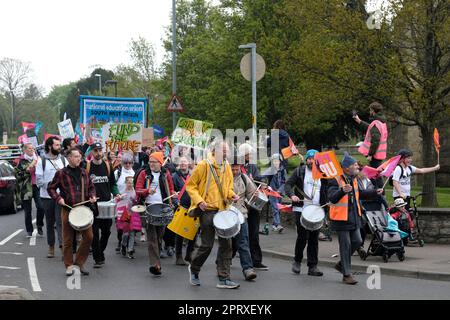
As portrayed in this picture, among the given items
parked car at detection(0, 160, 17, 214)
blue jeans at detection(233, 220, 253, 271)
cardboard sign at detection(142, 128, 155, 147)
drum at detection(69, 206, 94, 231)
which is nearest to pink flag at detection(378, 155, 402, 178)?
blue jeans at detection(233, 220, 253, 271)

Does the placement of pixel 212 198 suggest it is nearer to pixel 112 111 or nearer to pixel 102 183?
pixel 102 183

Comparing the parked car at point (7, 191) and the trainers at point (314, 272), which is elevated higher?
the parked car at point (7, 191)

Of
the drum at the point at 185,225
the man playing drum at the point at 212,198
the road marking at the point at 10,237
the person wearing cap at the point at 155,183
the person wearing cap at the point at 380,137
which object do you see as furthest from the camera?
the road marking at the point at 10,237

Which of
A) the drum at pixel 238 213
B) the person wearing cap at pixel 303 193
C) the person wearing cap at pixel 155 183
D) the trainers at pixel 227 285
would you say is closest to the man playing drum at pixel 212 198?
the trainers at pixel 227 285

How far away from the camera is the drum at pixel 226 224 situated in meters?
9.99

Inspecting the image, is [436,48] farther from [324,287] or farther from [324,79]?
[324,287]

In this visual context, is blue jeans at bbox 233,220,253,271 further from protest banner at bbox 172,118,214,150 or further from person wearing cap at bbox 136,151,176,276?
protest banner at bbox 172,118,214,150

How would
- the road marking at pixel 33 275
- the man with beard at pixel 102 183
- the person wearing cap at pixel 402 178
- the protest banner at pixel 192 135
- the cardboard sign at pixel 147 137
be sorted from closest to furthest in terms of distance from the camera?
the road marking at pixel 33 275 → the man with beard at pixel 102 183 → the person wearing cap at pixel 402 178 → the protest banner at pixel 192 135 → the cardboard sign at pixel 147 137

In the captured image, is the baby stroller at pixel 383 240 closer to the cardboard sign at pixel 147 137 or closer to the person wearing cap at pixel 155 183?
the person wearing cap at pixel 155 183

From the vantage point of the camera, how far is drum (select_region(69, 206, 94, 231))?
11.2m

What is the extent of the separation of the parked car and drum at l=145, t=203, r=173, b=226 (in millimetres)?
11641

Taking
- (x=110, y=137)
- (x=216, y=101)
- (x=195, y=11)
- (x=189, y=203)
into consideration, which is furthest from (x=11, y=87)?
(x=189, y=203)

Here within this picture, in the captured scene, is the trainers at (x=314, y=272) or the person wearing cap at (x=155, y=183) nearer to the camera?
the trainers at (x=314, y=272)

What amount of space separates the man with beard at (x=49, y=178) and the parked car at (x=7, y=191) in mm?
8835
